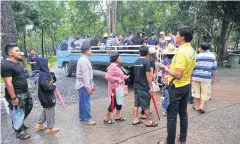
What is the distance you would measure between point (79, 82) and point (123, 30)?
27.8 meters

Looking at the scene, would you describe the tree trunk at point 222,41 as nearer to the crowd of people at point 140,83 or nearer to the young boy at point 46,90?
the crowd of people at point 140,83

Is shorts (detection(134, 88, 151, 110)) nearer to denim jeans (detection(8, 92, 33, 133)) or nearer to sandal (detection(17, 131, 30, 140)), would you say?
denim jeans (detection(8, 92, 33, 133))

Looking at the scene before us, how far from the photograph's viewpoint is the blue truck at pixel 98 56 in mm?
8190

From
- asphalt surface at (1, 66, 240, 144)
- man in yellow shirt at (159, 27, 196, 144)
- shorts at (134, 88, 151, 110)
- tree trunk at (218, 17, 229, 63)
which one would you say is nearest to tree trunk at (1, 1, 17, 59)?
asphalt surface at (1, 66, 240, 144)

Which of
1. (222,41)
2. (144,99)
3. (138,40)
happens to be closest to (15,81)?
(144,99)

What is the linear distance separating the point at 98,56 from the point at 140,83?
535 cm

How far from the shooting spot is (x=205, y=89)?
218 inches

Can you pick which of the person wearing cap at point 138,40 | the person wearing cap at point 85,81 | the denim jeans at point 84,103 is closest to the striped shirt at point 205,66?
the person wearing cap at point 85,81

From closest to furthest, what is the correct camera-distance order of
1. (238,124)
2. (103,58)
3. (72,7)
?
1. (238,124)
2. (103,58)
3. (72,7)

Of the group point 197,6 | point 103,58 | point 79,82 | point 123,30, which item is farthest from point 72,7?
point 79,82

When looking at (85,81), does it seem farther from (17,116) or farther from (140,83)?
(17,116)

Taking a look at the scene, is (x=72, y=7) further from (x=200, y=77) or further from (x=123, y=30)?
(x=200, y=77)

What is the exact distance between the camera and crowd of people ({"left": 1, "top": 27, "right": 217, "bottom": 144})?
3469mm

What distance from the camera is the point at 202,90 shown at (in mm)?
5574
